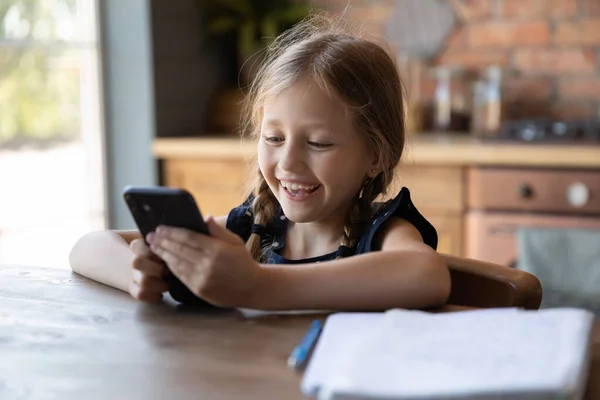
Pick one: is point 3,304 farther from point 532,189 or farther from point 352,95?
point 532,189

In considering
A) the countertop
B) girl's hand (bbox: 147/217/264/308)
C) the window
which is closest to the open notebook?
girl's hand (bbox: 147/217/264/308)

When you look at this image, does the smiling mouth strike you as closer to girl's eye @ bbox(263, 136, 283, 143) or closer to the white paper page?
girl's eye @ bbox(263, 136, 283, 143)

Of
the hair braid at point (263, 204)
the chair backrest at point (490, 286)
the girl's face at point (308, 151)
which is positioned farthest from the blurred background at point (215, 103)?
the chair backrest at point (490, 286)

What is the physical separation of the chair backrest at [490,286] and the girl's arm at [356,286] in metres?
0.10

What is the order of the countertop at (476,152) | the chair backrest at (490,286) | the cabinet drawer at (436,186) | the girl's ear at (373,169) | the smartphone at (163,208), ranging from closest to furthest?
the smartphone at (163,208), the chair backrest at (490,286), the girl's ear at (373,169), the countertop at (476,152), the cabinet drawer at (436,186)

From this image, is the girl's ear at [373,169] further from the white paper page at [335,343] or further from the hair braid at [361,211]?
the white paper page at [335,343]

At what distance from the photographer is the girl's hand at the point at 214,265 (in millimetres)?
914

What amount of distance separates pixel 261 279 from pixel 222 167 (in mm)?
2023

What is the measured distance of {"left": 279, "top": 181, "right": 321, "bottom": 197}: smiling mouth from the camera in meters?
1.23

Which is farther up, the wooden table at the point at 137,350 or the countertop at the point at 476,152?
the wooden table at the point at 137,350

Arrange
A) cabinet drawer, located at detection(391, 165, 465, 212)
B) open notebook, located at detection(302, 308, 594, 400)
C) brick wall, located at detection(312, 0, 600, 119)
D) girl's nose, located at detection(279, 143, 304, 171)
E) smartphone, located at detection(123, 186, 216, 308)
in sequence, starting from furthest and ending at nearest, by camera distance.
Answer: brick wall, located at detection(312, 0, 600, 119) < cabinet drawer, located at detection(391, 165, 465, 212) < girl's nose, located at detection(279, 143, 304, 171) < smartphone, located at detection(123, 186, 216, 308) < open notebook, located at detection(302, 308, 594, 400)

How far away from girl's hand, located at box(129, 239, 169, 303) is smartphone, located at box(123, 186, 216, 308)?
3 cm

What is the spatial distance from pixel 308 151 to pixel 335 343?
1.50 ft

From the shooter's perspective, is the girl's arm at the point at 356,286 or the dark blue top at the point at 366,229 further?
the dark blue top at the point at 366,229
